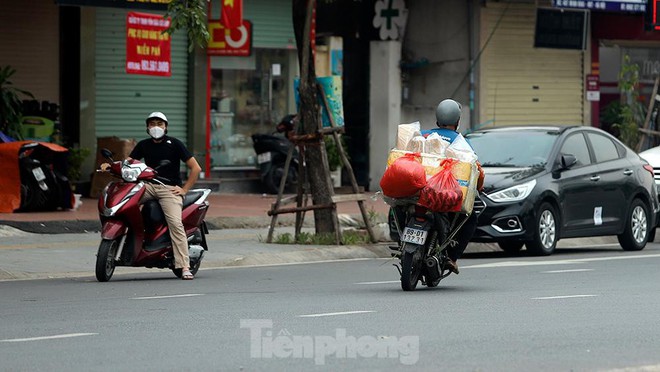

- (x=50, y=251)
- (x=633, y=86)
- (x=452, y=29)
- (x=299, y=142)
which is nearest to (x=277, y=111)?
(x=452, y=29)

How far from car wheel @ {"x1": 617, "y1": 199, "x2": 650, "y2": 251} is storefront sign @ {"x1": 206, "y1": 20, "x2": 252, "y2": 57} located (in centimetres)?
933

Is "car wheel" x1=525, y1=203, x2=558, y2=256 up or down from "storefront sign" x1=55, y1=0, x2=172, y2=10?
down

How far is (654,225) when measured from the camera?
68.0 ft

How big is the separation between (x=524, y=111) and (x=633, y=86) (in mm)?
Answer: 2578

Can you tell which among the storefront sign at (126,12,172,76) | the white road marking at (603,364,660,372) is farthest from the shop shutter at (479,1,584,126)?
the white road marking at (603,364,660,372)

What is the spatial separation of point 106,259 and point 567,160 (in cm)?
675

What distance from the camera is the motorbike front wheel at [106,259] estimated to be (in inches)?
559

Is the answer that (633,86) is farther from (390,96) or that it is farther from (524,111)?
(390,96)

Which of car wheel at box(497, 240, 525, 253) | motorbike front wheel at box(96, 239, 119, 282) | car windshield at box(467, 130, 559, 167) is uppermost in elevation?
car windshield at box(467, 130, 559, 167)

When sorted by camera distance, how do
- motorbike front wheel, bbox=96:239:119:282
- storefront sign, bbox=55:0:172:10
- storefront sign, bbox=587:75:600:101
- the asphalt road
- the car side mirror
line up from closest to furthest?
1. the asphalt road
2. motorbike front wheel, bbox=96:239:119:282
3. the car side mirror
4. storefront sign, bbox=55:0:172:10
5. storefront sign, bbox=587:75:600:101

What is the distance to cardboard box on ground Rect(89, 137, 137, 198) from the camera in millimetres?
24484

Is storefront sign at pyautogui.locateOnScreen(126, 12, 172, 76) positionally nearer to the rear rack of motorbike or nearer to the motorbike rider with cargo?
the motorbike rider with cargo

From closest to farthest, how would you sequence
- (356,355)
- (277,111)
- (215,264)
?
(356,355) → (215,264) → (277,111)

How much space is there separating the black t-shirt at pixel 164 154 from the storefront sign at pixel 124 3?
8049 mm
